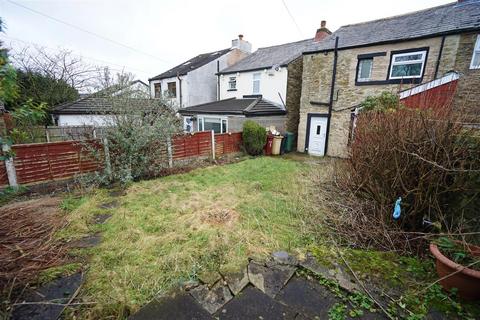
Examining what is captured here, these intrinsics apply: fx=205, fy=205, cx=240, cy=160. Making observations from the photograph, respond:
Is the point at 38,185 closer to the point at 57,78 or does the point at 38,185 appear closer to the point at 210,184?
the point at 210,184

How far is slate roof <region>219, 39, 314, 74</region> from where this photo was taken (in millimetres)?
13962

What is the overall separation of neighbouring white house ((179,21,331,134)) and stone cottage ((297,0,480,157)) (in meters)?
1.48

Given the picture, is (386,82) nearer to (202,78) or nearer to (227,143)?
(227,143)

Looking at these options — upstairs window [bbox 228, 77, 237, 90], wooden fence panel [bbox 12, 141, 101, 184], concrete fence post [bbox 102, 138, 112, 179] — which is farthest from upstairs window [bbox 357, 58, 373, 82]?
wooden fence panel [bbox 12, 141, 101, 184]

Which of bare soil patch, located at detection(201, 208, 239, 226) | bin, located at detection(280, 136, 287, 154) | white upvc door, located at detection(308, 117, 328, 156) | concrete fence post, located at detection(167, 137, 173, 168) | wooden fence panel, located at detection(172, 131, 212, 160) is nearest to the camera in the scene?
bare soil patch, located at detection(201, 208, 239, 226)

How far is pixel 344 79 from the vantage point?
1010 centimetres

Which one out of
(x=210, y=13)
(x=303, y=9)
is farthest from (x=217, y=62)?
(x=303, y=9)

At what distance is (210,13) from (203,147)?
23.4 ft

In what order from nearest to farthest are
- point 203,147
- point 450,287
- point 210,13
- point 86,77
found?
point 450,287 < point 203,147 < point 210,13 < point 86,77

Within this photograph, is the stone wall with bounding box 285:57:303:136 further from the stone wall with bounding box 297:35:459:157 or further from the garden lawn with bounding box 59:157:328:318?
the garden lawn with bounding box 59:157:328:318

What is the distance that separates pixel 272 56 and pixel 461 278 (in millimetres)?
15770

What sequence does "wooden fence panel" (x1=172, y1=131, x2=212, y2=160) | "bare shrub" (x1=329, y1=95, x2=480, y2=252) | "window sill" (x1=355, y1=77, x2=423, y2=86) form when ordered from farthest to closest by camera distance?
"window sill" (x1=355, y1=77, x2=423, y2=86), "wooden fence panel" (x1=172, y1=131, x2=212, y2=160), "bare shrub" (x1=329, y1=95, x2=480, y2=252)

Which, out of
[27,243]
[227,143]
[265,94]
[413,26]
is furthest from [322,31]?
[27,243]

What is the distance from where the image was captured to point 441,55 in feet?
25.6
